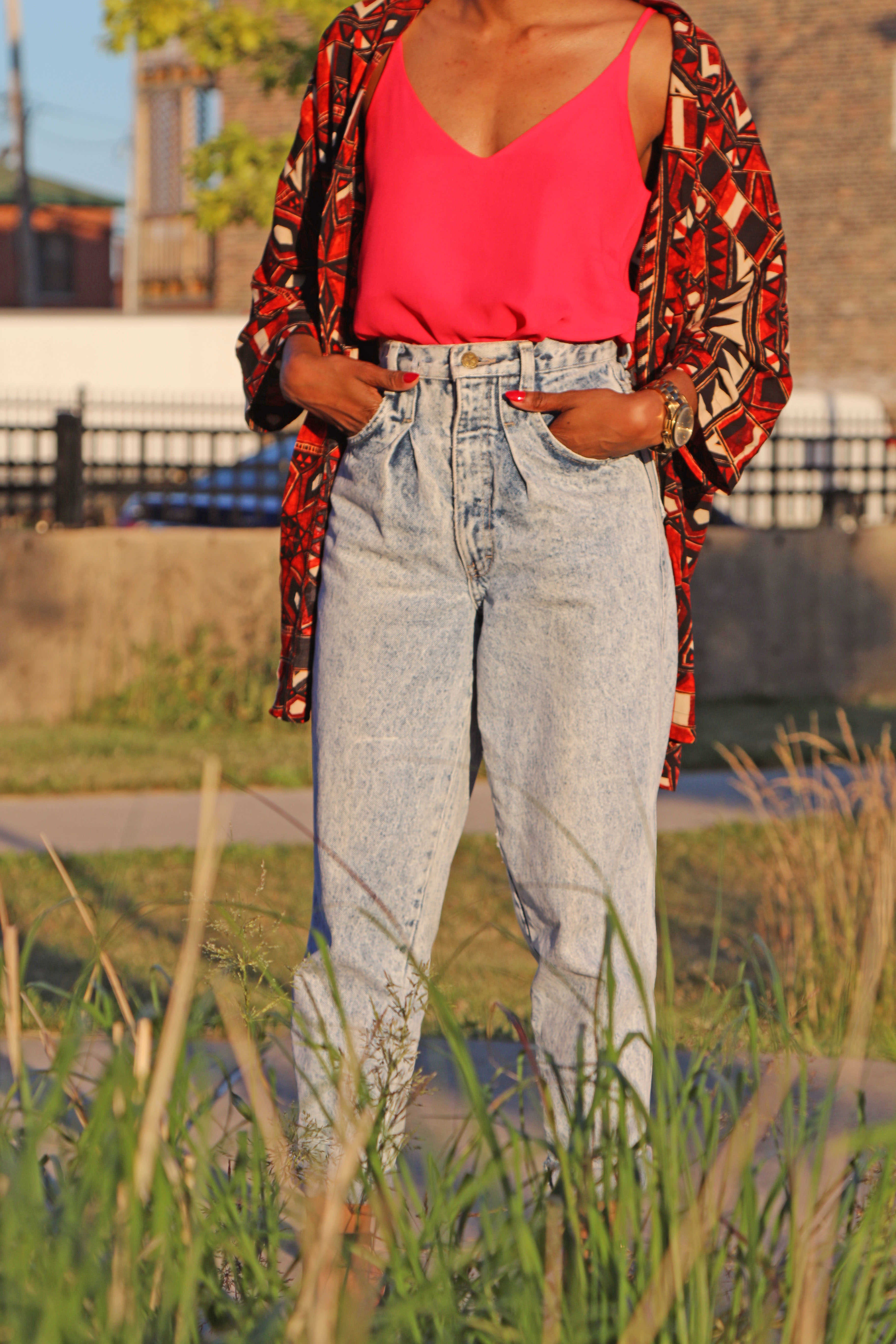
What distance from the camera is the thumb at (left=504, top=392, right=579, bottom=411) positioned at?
78.9 inches

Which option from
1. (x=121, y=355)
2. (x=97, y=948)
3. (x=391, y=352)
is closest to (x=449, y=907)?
(x=391, y=352)

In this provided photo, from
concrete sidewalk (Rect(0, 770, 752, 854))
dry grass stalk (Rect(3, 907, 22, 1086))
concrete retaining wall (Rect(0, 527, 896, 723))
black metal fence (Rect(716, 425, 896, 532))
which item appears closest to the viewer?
dry grass stalk (Rect(3, 907, 22, 1086))

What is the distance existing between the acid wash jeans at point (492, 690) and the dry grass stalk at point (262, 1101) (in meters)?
0.07

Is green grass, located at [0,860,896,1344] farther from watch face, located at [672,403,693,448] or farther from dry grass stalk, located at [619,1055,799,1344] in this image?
watch face, located at [672,403,693,448]

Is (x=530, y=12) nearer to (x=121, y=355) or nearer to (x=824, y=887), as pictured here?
(x=824, y=887)

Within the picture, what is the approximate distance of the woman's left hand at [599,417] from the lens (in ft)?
6.55

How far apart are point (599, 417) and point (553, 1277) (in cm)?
100

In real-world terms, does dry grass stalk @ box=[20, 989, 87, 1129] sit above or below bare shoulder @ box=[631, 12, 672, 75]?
below

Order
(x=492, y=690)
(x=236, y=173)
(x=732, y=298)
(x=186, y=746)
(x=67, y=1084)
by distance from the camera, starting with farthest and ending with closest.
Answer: (x=236, y=173) < (x=186, y=746) < (x=732, y=298) < (x=492, y=690) < (x=67, y=1084)

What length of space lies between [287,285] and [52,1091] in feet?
4.34

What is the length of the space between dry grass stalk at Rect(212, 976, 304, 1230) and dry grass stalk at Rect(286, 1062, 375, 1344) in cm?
9

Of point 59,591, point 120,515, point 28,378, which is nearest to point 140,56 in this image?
point 28,378

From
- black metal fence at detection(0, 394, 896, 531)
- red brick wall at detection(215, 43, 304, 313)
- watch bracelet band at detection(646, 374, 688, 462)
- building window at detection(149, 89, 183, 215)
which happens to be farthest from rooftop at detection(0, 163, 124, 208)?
watch bracelet band at detection(646, 374, 688, 462)

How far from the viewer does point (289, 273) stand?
7.90ft
